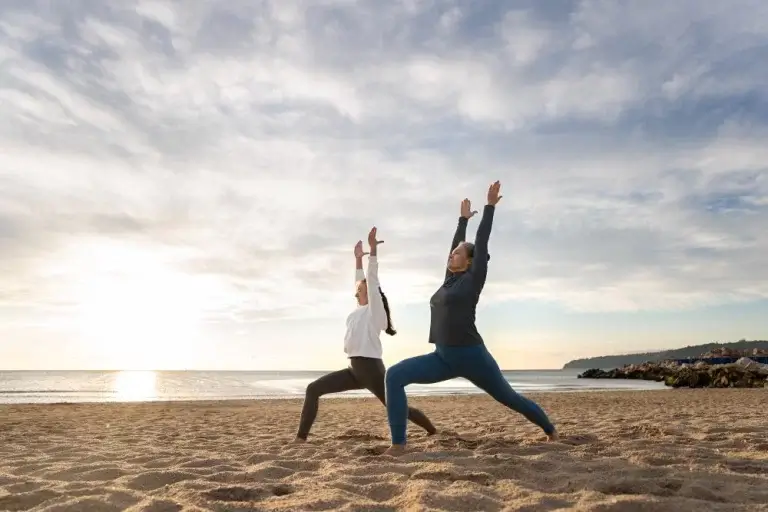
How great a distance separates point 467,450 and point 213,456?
2304mm

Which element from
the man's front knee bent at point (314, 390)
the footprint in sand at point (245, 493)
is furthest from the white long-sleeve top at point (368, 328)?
the footprint in sand at point (245, 493)

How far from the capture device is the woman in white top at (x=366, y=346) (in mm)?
5945

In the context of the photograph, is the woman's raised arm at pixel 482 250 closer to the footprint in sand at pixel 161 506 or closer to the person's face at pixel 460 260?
the person's face at pixel 460 260

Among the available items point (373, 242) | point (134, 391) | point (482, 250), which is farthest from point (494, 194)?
point (134, 391)

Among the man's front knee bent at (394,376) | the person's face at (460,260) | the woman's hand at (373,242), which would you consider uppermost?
the woman's hand at (373,242)

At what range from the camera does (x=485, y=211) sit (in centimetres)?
523

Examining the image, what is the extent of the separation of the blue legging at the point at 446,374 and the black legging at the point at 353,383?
28.3 inches

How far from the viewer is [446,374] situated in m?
5.18

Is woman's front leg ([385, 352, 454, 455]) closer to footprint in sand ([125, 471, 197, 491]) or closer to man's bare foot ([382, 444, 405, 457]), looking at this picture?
man's bare foot ([382, 444, 405, 457])

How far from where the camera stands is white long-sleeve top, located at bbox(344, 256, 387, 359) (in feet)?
19.6

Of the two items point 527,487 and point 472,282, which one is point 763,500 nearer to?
point 527,487

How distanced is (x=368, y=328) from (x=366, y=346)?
7.0 inches

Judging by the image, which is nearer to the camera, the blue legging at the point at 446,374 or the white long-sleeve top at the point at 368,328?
the blue legging at the point at 446,374

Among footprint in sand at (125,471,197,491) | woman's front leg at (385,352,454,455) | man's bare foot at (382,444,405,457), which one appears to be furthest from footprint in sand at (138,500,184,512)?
woman's front leg at (385,352,454,455)
